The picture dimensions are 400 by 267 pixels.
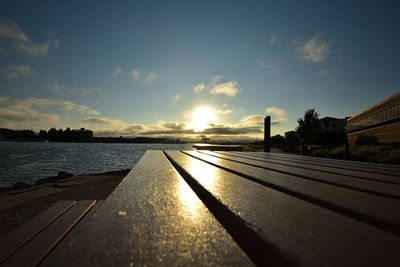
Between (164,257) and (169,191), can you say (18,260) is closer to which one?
(169,191)

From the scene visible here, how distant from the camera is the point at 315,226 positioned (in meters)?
0.42

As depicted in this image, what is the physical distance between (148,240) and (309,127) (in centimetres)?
3165

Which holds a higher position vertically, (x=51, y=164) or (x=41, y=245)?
(x=41, y=245)

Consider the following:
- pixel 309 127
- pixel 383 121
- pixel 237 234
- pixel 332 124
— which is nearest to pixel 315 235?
pixel 237 234

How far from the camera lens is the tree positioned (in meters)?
26.7

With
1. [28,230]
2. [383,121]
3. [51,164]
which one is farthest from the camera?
[51,164]

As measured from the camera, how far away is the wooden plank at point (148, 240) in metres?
0.29

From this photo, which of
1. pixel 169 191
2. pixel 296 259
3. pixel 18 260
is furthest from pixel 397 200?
pixel 18 260

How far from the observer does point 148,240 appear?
1.15 ft

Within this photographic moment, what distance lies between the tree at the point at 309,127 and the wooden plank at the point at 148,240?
30.7 meters

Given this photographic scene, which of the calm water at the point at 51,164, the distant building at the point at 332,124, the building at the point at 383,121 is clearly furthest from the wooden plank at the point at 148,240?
the distant building at the point at 332,124

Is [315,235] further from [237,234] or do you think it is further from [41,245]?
[41,245]

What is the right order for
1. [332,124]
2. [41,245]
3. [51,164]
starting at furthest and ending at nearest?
[332,124] < [51,164] < [41,245]

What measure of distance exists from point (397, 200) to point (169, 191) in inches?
34.4
